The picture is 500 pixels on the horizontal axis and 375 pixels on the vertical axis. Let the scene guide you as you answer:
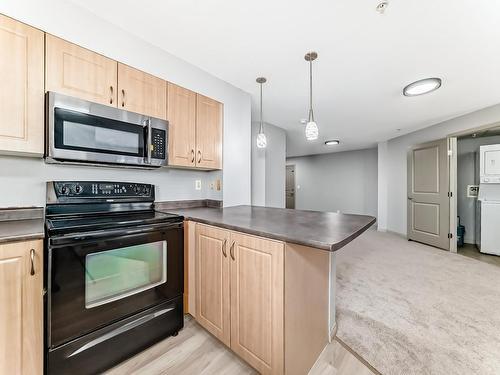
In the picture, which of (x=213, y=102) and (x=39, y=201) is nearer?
(x=39, y=201)

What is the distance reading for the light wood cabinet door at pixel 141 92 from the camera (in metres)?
1.71

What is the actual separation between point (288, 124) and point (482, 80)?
8.33 feet

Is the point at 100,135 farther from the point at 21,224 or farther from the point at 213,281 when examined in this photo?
the point at 213,281

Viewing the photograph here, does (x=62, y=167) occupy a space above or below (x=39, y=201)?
above

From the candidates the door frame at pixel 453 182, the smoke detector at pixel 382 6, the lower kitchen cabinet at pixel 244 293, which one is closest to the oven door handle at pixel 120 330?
the lower kitchen cabinet at pixel 244 293

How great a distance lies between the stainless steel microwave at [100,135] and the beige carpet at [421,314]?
2.18m

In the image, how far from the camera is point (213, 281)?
1.58 meters

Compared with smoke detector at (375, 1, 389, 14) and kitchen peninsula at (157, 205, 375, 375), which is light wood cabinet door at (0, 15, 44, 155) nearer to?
kitchen peninsula at (157, 205, 375, 375)

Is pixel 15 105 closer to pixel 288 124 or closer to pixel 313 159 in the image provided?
pixel 288 124

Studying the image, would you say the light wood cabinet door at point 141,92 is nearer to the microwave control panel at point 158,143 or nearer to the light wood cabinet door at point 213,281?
the microwave control panel at point 158,143

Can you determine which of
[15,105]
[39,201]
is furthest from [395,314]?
[15,105]

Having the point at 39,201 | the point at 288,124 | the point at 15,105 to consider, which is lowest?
the point at 39,201

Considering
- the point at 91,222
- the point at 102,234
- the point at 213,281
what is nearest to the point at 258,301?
the point at 213,281

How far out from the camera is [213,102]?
7.72 feet
